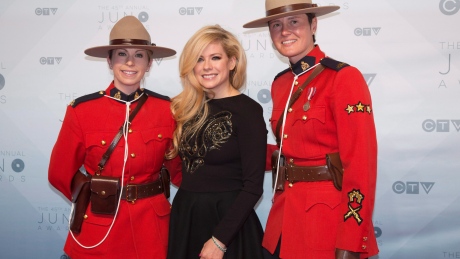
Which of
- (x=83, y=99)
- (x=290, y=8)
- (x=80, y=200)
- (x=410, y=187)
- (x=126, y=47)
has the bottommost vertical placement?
(x=410, y=187)

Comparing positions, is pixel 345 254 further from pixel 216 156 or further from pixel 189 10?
pixel 189 10

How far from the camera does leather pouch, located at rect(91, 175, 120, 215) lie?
2174mm

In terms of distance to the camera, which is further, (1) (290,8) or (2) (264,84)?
(2) (264,84)

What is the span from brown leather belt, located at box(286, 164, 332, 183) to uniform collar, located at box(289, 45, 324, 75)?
41cm

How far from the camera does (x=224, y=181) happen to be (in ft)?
7.09

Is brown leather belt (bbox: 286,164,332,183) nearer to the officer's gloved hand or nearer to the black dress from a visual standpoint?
the black dress

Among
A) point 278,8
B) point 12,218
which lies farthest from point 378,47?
point 12,218

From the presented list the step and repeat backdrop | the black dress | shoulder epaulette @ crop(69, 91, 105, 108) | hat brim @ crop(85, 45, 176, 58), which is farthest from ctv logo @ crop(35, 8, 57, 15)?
the black dress

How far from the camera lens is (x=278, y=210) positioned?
213cm

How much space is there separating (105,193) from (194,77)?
2.08ft

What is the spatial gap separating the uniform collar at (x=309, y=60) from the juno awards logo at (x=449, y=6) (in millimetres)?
1331

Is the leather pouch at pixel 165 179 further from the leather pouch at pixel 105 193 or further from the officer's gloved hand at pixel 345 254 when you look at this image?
the officer's gloved hand at pixel 345 254

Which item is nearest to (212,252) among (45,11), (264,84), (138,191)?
(138,191)

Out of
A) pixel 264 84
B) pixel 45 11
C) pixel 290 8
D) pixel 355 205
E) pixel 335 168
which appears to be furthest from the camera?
pixel 45 11
